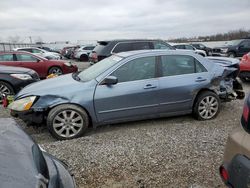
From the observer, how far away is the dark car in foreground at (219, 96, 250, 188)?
7.19ft

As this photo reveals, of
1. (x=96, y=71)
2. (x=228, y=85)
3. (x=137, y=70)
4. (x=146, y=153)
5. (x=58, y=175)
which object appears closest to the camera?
(x=58, y=175)

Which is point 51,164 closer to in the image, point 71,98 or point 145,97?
point 71,98

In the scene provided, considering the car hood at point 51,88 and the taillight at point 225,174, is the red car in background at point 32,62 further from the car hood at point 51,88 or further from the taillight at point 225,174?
the taillight at point 225,174

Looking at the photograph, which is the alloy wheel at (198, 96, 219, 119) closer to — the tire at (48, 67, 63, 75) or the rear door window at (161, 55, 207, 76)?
the rear door window at (161, 55, 207, 76)

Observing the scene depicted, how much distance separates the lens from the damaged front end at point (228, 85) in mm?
5868

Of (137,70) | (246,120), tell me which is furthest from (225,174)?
(137,70)

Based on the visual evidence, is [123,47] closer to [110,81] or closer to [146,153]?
[110,81]

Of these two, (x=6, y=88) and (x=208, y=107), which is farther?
(x=6, y=88)

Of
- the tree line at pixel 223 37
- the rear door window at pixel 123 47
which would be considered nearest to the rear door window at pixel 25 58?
the rear door window at pixel 123 47

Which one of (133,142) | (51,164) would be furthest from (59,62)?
(51,164)

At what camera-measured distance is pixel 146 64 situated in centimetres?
541

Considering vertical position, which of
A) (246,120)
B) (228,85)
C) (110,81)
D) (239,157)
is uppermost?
(246,120)

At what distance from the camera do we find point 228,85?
6180mm

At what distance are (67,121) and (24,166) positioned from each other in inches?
116
